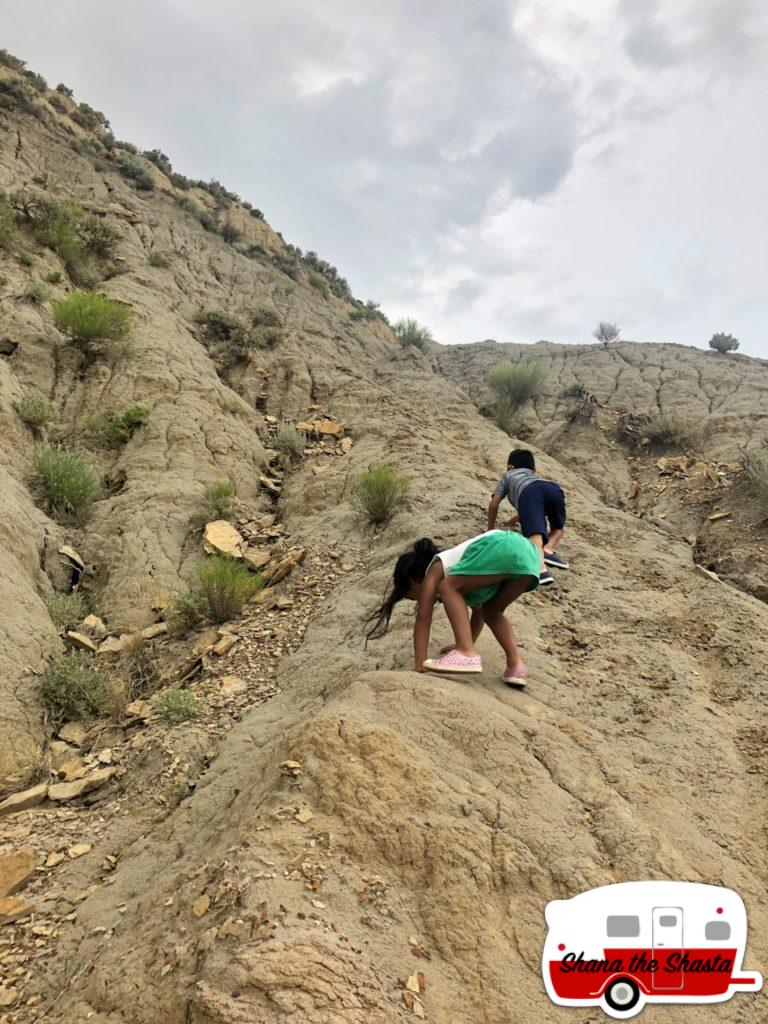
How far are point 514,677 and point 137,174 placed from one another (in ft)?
71.3

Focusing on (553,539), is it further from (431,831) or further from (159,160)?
(159,160)

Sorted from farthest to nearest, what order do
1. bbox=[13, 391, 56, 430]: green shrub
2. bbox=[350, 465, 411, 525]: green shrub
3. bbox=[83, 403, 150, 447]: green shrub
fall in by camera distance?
bbox=[83, 403, 150, 447]: green shrub
bbox=[13, 391, 56, 430]: green shrub
bbox=[350, 465, 411, 525]: green shrub

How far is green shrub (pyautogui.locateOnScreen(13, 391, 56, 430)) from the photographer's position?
24.2 feet

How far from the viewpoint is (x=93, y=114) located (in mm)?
21031

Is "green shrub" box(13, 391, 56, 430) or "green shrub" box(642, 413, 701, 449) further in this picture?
"green shrub" box(642, 413, 701, 449)

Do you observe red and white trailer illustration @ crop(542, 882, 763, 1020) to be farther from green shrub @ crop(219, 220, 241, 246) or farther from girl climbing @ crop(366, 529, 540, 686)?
green shrub @ crop(219, 220, 241, 246)

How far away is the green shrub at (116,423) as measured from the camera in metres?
8.16

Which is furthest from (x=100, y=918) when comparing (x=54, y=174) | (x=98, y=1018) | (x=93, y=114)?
(x=93, y=114)

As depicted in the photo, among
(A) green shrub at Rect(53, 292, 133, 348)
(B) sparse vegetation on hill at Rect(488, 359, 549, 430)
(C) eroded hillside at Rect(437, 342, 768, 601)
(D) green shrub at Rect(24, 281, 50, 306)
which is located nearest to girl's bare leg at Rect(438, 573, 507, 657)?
(C) eroded hillside at Rect(437, 342, 768, 601)

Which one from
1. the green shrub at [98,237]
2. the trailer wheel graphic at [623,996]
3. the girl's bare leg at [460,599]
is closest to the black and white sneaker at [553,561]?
the girl's bare leg at [460,599]

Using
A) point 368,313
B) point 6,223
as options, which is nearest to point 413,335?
point 368,313

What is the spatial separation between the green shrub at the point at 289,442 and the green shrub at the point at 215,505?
1.78 meters

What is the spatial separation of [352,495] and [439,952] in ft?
19.7

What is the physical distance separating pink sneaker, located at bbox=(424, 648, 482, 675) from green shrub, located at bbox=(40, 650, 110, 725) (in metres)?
2.73
